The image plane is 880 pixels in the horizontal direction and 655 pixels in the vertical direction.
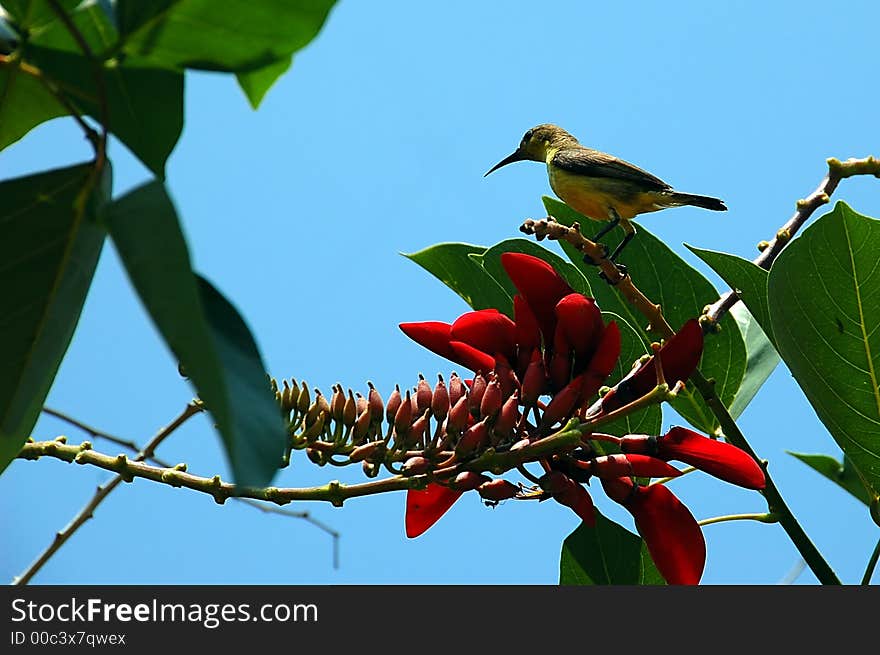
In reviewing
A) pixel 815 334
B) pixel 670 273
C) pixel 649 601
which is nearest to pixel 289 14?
pixel 649 601

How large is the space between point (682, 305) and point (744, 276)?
0.28 meters

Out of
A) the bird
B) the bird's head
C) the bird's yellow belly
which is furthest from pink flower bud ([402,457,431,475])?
the bird's head

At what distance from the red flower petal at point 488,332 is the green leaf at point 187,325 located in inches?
20.9

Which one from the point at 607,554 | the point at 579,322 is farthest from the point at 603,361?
the point at 607,554

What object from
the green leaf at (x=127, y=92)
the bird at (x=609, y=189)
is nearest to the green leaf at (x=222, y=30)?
the green leaf at (x=127, y=92)

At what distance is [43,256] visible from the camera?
2.13ft

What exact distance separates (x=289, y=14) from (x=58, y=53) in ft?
0.55

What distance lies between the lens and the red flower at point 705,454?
102 centimetres

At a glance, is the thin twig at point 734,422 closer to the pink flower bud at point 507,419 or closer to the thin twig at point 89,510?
the pink flower bud at point 507,419

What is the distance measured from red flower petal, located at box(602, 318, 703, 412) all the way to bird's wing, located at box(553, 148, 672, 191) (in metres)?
1.14

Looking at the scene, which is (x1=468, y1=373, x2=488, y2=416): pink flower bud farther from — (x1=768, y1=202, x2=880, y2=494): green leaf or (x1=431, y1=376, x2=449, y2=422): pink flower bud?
(x1=768, y1=202, x2=880, y2=494): green leaf

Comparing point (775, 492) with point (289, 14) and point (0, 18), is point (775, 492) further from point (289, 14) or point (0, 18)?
point (0, 18)

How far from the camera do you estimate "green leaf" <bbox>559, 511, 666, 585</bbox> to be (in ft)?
4.70

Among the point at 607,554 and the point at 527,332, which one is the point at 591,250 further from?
the point at 607,554
